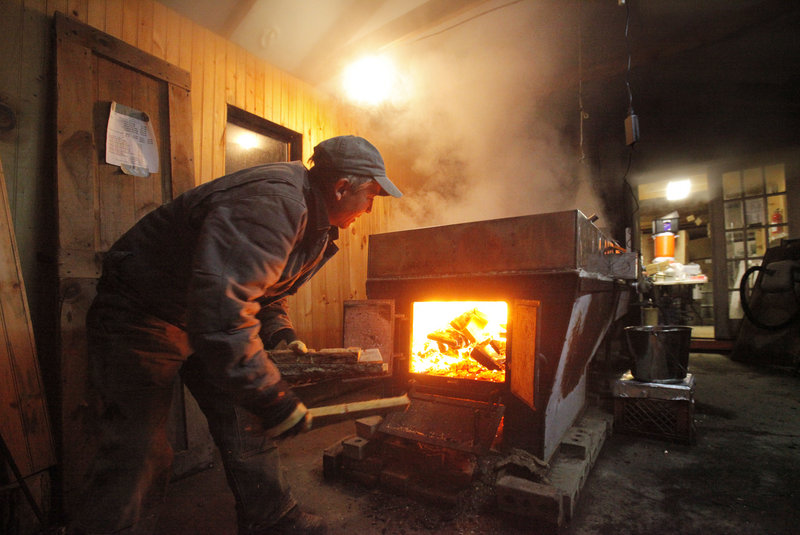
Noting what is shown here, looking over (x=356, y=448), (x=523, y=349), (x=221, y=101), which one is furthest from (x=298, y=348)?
(x=221, y=101)

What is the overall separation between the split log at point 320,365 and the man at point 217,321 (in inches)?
12.6

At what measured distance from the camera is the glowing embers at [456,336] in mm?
3221

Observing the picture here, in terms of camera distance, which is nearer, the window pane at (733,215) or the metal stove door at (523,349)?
the metal stove door at (523,349)

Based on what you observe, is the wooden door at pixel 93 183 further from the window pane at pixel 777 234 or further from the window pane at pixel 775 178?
the window pane at pixel 775 178

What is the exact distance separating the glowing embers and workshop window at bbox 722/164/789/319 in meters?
8.17

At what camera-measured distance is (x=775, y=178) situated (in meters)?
8.20

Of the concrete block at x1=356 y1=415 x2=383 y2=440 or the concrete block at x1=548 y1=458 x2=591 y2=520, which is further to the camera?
the concrete block at x1=356 y1=415 x2=383 y2=440

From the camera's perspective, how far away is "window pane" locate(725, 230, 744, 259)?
843 centimetres

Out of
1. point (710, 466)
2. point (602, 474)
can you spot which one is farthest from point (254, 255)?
point (710, 466)

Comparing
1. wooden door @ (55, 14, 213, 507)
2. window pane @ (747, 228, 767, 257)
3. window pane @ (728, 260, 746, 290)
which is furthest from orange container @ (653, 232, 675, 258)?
wooden door @ (55, 14, 213, 507)

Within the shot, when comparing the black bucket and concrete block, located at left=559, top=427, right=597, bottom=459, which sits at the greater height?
the black bucket

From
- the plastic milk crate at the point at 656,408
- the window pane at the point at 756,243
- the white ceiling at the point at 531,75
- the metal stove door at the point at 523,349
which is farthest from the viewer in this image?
the window pane at the point at 756,243

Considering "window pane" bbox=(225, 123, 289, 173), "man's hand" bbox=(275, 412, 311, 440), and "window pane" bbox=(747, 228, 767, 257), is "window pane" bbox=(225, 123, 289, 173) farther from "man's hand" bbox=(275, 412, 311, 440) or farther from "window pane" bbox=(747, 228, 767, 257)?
"window pane" bbox=(747, 228, 767, 257)

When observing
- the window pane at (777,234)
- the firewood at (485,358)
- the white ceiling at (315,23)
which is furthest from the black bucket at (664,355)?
the window pane at (777,234)
